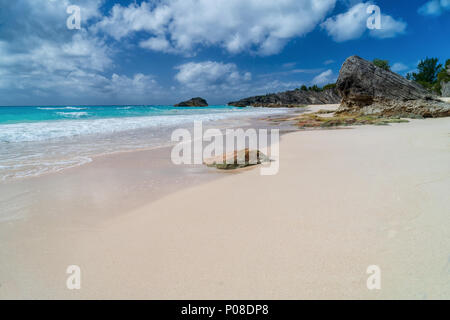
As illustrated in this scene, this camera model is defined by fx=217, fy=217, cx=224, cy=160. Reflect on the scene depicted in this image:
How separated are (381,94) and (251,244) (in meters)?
16.0

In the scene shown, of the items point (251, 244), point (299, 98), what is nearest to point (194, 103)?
point (299, 98)

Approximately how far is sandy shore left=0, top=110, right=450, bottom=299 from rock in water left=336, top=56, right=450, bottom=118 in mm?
12311

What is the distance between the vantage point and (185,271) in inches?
52.6

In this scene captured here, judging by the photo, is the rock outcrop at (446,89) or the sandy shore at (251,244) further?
the rock outcrop at (446,89)

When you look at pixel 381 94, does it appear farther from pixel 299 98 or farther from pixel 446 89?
pixel 299 98

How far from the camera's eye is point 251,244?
154 cm

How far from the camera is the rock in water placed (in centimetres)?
1170

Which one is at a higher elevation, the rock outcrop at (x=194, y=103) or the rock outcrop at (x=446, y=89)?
the rock outcrop at (x=194, y=103)

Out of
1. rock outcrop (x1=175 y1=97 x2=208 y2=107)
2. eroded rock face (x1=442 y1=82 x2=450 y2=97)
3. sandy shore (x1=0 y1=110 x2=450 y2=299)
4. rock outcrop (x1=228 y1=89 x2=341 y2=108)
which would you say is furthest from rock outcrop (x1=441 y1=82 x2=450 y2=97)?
rock outcrop (x1=175 y1=97 x2=208 y2=107)

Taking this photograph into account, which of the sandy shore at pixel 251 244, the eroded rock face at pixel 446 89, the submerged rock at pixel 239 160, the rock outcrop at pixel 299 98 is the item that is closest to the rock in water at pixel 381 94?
the submerged rock at pixel 239 160

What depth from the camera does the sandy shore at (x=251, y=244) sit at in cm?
121

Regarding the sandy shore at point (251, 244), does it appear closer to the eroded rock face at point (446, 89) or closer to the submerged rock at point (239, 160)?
the submerged rock at point (239, 160)

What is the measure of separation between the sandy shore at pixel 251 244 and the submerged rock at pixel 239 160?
106 centimetres
